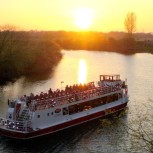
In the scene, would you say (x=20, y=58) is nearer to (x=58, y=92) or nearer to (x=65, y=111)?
(x=58, y=92)

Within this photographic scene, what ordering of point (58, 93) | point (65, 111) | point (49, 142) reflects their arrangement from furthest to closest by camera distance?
point (58, 93)
point (65, 111)
point (49, 142)

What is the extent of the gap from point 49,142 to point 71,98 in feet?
24.4

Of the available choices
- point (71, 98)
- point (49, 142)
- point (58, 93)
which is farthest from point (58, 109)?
point (49, 142)

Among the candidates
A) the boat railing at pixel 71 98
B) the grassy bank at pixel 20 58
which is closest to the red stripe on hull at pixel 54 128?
the boat railing at pixel 71 98

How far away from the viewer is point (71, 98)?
4025 cm

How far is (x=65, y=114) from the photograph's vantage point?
3878 centimetres

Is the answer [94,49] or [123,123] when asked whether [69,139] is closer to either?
[123,123]

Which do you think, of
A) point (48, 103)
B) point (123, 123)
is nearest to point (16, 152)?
point (48, 103)

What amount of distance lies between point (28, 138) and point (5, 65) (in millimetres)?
38540

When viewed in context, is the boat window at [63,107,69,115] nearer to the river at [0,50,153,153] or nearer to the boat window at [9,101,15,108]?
the river at [0,50,153,153]

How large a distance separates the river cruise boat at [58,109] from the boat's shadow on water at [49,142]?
0.50 m

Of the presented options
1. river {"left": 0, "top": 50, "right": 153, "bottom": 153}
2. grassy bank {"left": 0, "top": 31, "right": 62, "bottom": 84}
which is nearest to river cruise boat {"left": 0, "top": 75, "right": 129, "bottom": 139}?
river {"left": 0, "top": 50, "right": 153, "bottom": 153}

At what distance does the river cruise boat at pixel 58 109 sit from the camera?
3484 centimetres

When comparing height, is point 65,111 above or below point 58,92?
below
